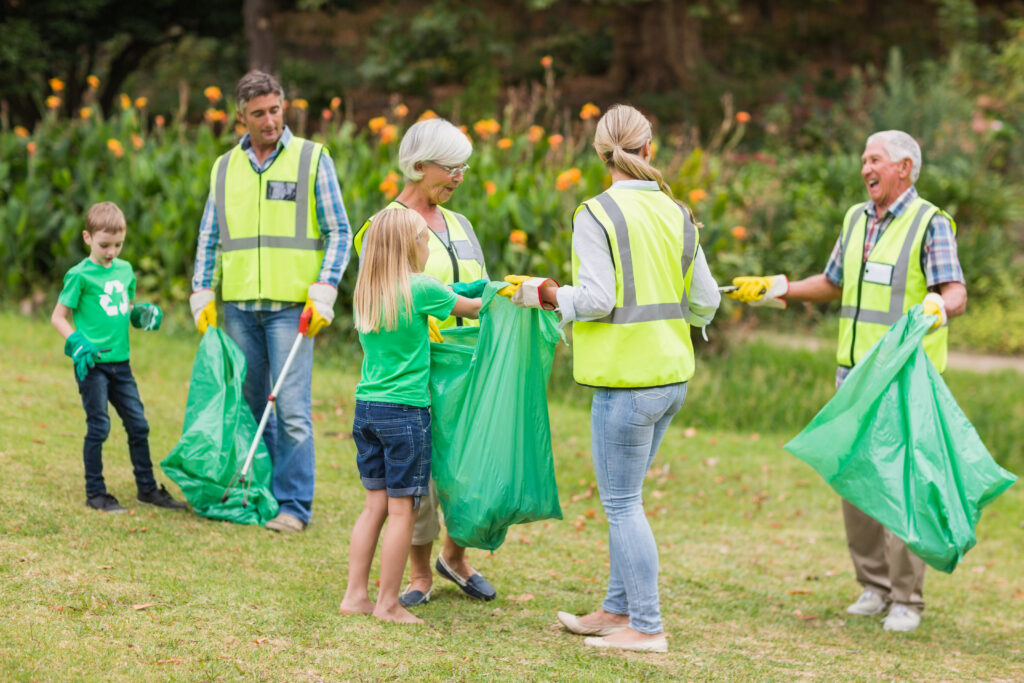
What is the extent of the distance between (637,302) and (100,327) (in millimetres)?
2413

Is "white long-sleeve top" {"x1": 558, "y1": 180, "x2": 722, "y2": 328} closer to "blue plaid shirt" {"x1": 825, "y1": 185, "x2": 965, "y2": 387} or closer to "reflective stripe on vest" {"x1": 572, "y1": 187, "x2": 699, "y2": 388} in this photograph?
"reflective stripe on vest" {"x1": 572, "y1": 187, "x2": 699, "y2": 388}

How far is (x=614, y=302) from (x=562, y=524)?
8.56ft

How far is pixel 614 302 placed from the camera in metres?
3.74

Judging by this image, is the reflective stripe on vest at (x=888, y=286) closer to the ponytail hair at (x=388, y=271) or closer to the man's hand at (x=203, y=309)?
the ponytail hair at (x=388, y=271)

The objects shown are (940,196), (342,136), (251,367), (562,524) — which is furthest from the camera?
(940,196)

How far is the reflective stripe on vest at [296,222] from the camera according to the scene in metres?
5.07

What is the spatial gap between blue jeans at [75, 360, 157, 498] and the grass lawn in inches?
6.3

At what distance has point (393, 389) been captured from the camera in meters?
3.94

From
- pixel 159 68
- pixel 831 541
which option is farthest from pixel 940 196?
pixel 159 68

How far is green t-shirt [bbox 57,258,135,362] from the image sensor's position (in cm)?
483

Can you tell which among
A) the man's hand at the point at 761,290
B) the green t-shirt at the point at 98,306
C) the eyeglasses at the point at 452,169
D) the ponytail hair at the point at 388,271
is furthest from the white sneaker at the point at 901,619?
the green t-shirt at the point at 98,306

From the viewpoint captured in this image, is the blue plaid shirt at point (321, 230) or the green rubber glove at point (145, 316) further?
the blue plaid shirt at point (321, 230)

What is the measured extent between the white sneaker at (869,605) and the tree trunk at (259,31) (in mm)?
13598

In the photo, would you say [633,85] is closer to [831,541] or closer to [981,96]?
[981,96]
